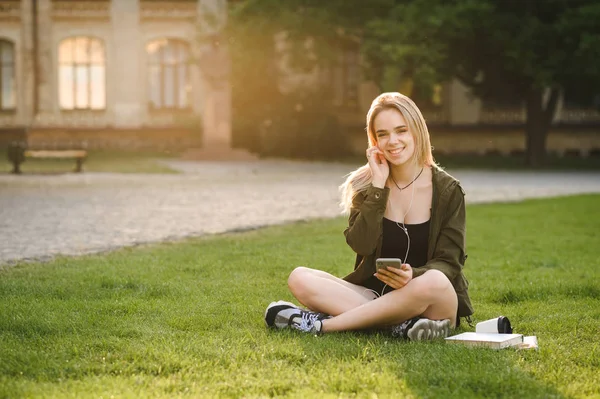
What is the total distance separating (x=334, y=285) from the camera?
539 centimetres

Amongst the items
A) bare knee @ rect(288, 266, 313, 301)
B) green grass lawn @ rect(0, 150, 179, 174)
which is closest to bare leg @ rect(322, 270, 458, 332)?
bare knee @ rect(288, 266, 313, 301)

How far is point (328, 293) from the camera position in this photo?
→ 5.39 m

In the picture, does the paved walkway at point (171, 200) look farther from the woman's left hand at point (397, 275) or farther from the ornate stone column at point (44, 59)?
the ornate stone column at point (44, 59)

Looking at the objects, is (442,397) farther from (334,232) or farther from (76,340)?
(334,232)

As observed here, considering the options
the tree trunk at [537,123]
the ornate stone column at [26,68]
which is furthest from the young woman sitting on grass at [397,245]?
the ornate stone column at [26,68]

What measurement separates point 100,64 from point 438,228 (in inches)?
1319

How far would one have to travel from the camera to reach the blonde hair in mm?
5188

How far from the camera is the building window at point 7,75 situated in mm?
37094

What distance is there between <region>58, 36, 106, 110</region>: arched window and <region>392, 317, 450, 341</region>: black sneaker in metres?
33.4

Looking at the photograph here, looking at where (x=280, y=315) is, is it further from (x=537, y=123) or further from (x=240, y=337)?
(x=537, y=123)

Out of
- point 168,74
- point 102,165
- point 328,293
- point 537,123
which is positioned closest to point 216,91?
point 102,165

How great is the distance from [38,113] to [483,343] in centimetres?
3374

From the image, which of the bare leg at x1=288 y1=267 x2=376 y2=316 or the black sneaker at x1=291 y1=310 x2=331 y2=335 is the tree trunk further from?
the black sneaker at x1=291 y1=310 x2=331 y2=335

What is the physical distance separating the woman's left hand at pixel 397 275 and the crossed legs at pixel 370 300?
0.05 m
